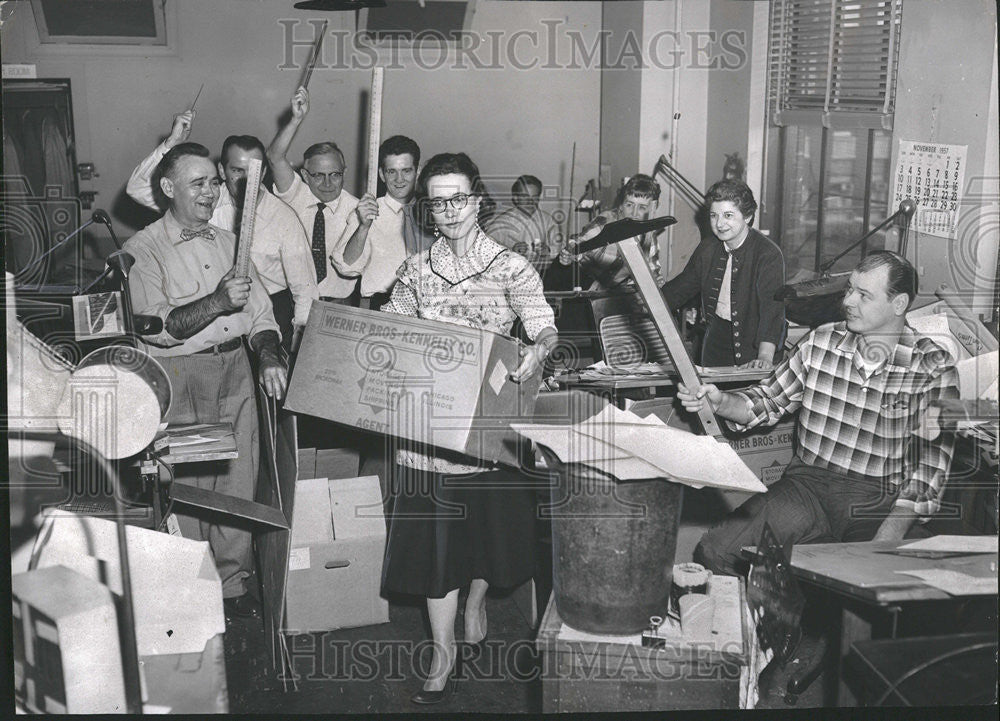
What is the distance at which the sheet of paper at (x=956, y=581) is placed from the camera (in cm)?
247

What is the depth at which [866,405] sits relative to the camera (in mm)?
3264

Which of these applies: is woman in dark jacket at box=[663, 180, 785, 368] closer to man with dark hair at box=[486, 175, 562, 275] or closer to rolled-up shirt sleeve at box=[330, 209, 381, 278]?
man with dark hair at box=[486, 175, 562, 275]

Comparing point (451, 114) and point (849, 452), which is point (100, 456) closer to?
point (849, 452)

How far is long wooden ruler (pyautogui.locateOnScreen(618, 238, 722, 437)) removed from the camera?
107 inches

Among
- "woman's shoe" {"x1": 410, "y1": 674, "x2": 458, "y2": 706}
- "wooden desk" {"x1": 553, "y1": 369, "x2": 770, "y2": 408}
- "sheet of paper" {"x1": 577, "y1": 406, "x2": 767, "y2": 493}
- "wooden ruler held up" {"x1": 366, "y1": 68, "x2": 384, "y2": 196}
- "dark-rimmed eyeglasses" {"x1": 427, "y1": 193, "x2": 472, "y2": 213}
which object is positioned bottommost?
"woman's shoe" {"x1": 410, "y1": 674, "x2": 458, "y2": 706}

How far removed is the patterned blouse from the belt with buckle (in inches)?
33.4

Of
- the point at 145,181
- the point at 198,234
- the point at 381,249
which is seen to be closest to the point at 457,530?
the point at 198,234

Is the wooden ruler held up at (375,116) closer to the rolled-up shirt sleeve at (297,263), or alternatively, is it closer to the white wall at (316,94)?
the rolled-up shirt sleeve at (297,263)

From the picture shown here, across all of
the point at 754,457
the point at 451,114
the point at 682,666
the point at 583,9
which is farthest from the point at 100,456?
the point at 583,9

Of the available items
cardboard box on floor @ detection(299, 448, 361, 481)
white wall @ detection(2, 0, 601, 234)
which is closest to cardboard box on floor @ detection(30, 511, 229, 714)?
cardboard box on floor @ detection(299, 448, 361, 481)

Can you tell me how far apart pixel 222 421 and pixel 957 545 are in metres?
2.57

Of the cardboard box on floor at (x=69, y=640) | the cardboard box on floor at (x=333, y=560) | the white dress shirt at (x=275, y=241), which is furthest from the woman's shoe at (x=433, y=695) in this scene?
the white dress shirt at (x=275, y=241)

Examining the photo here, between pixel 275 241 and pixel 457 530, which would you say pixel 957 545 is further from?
pixel 275 241

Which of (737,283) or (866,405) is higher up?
(737,283)
